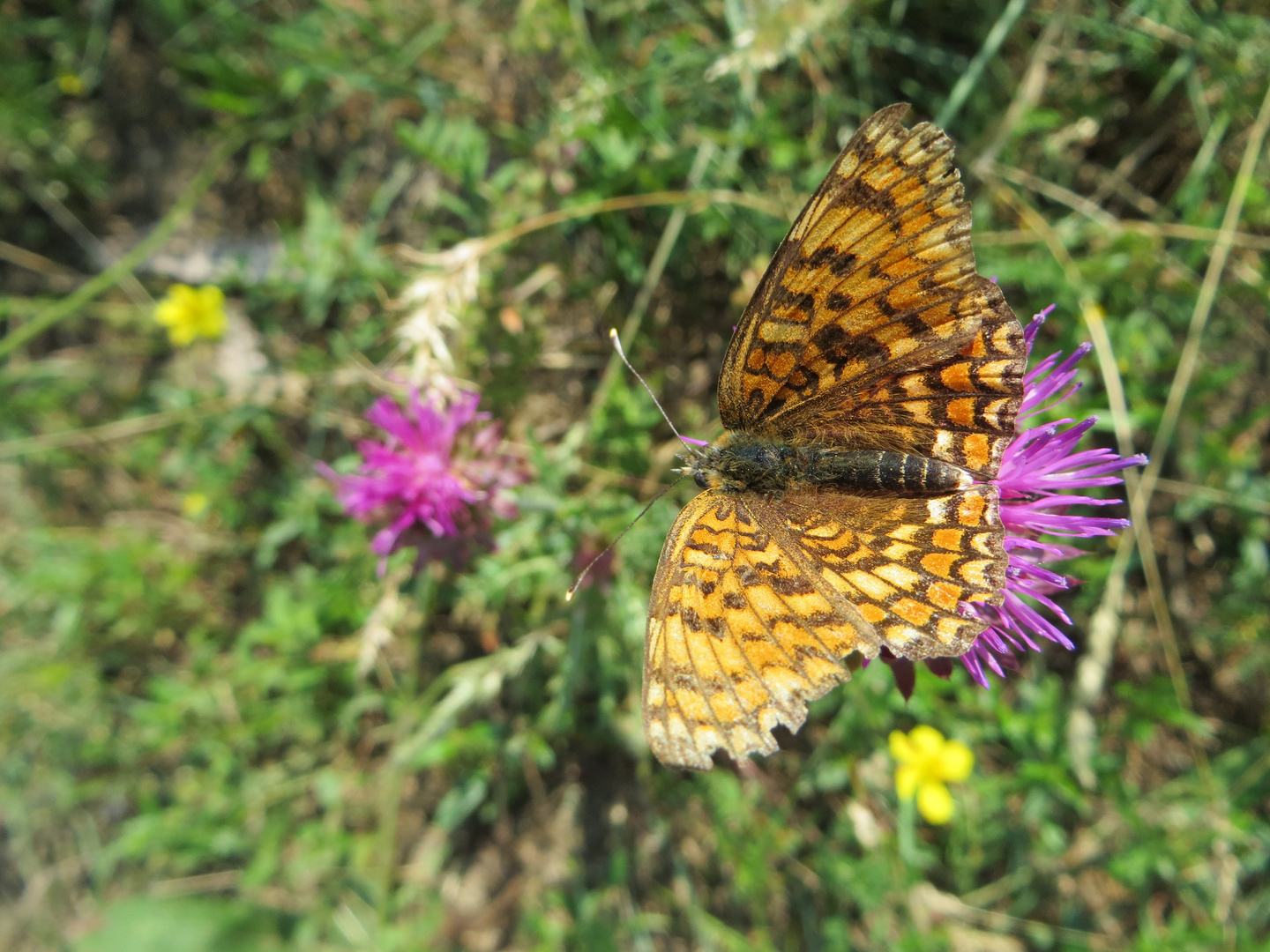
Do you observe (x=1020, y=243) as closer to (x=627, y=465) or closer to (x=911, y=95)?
(x=911, y=95)

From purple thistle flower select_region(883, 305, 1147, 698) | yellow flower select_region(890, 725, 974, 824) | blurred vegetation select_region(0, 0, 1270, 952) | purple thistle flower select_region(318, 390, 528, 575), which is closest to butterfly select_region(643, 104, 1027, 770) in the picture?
purple thistle flower select_region(883, 305, 1147, 698)

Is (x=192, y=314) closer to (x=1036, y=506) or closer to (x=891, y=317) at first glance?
(x=891, y=317)

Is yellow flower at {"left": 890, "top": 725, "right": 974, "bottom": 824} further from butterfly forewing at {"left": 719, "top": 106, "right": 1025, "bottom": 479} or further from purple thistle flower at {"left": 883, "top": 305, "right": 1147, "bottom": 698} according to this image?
butterfly forewing at {"left": 719, "top": 106, "right": 1025, "bottom": 479}

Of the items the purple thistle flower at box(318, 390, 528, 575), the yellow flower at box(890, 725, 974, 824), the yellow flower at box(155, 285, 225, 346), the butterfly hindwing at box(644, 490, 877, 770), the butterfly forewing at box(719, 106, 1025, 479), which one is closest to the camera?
the butterfly hindwing at box(644, 490, 877, 770)

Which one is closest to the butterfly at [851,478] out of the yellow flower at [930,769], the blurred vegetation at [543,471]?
the blurred vegetation at [543,471]

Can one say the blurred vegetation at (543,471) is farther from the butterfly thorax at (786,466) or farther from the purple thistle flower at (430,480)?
the butterfly thorax at (786,466)

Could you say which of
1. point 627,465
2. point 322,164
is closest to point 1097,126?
point 627,465

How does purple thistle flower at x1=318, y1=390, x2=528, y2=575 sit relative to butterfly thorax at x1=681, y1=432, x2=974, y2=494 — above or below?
below
